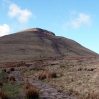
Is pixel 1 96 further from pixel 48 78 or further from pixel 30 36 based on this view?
pixel 30 36

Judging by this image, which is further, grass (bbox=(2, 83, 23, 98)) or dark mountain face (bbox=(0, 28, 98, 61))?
dark mountain face (bbox=(0, 28, 98, 61))

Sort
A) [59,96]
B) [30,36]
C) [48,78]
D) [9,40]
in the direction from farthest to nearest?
[30,36] → [9,40] → [48,78] → [59,96]

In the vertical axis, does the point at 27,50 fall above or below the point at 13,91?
above

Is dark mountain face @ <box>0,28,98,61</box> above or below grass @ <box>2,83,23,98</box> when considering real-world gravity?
above

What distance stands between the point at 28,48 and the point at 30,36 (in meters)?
33.7

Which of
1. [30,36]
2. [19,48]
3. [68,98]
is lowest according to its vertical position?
[68,98]

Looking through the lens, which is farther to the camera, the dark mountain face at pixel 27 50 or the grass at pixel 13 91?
the dark mountain face at pixel 27 50

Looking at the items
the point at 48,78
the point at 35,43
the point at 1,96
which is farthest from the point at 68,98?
the point at 35,43

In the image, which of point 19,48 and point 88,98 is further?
point 19,48

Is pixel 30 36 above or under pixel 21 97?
above

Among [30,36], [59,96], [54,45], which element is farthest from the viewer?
[30,36]

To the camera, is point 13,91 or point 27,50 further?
point 27,50

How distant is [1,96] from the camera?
1481cm

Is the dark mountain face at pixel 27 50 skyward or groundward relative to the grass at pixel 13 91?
skyward
